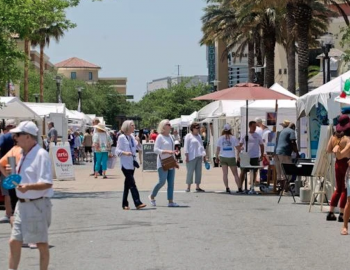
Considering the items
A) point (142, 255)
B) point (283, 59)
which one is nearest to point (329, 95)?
point (142, 255)

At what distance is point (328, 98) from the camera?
1847 centimetres

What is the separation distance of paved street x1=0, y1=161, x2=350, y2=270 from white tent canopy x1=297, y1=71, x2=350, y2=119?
206 centimetres

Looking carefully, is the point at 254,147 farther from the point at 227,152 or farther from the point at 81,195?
the point at 81,195

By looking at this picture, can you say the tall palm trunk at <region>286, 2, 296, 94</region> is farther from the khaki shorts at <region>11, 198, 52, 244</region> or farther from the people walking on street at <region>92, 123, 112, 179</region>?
the khaki shorts at <region>11, 198, 52, 244</region>

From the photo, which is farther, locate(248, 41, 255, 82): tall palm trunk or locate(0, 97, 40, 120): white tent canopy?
locate(248, 41, 255, 82): tall palm trunk

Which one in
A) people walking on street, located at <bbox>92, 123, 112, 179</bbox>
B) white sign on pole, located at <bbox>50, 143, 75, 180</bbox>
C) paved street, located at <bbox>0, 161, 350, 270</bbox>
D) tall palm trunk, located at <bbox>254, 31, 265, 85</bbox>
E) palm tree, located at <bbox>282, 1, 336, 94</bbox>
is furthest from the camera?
tall palm trunk, located at <bbox>254, 31, 265, 85</bbox>

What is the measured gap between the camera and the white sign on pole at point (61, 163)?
90.5ft

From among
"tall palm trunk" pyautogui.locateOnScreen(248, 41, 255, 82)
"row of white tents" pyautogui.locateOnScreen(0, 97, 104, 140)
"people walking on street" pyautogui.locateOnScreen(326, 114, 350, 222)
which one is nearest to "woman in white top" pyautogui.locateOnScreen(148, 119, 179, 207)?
"people walking on street" pyautogui.locateOnScreen(326, 114, 350, 222)

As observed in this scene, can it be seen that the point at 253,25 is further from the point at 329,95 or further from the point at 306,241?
the point at 306,241

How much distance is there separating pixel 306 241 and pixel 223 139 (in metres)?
9.26

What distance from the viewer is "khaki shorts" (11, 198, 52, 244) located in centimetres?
843

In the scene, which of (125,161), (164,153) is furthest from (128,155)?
(164,153)

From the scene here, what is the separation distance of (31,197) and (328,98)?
11067mm

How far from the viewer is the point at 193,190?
72.9ft
